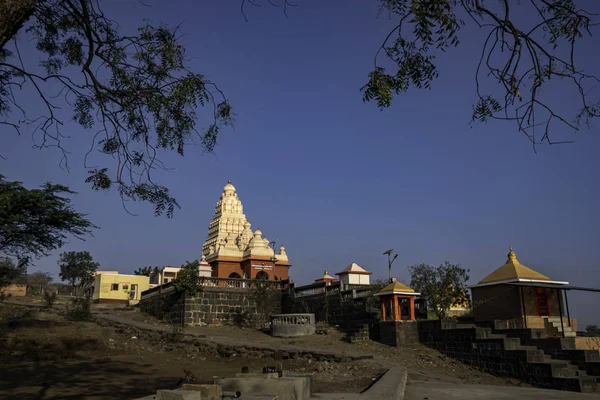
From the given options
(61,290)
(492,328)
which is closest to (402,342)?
(492,328)

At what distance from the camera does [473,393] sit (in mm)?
9172

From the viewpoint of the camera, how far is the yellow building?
41.3 metres

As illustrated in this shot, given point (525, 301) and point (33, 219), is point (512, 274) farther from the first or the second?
point (33, 219)

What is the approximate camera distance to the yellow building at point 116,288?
41344 millimetres

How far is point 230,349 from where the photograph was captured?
16.9 metres

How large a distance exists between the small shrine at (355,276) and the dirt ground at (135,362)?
7178 mm

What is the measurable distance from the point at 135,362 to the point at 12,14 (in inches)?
519

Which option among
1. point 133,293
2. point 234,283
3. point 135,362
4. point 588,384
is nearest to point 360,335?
point 135,362

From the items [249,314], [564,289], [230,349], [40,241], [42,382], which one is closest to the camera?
[42,382]

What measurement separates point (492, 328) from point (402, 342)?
9.28 ft

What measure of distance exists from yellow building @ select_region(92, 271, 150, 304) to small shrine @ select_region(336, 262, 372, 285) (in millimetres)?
21336

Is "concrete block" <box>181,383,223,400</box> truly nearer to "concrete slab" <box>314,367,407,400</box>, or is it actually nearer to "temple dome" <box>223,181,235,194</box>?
"concrete slab" <box>314,367,407,400</box>

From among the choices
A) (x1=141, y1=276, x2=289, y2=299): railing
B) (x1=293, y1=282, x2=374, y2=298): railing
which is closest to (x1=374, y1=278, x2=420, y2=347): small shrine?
(x1=293, y1=282, x2=374, y2=298): railing

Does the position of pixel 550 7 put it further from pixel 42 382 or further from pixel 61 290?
pixel 61 290
